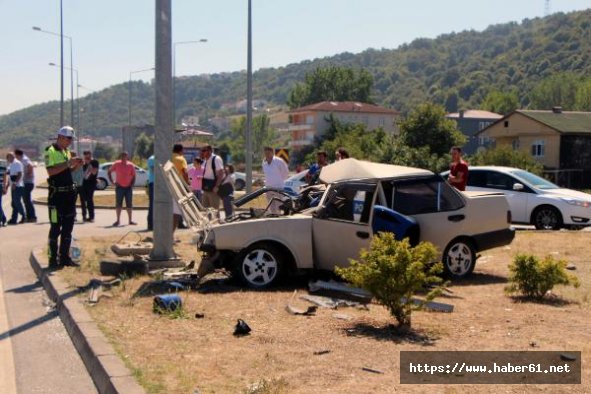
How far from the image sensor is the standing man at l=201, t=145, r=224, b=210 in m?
14.8

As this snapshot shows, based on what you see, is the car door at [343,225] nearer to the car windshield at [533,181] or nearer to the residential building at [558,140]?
the car windshield at [533,181]

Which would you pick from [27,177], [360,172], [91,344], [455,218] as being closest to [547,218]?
[455,218]

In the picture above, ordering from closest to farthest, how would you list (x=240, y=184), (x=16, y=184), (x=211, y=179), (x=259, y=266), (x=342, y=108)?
1. (x=259, y=266)
2. (x=211, y=179)
3. (x=16, y=184)
4. (x=240, y=184)
5. (x=342, y=108)

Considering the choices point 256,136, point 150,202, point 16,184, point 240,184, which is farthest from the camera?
point 256,136

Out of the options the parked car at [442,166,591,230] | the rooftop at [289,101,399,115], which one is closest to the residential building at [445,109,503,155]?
the rooftop at [289,101,399,115]

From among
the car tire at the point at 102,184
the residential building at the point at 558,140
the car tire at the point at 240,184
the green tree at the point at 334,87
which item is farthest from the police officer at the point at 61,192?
the green tree at the point at 334,87

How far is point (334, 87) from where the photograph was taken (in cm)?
13788

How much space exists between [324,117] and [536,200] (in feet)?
330

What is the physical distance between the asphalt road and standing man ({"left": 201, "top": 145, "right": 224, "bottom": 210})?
3512 mm

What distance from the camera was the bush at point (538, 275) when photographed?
8562 mm

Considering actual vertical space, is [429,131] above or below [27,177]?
above

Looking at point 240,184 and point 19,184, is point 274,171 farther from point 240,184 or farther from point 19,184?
point 240,184

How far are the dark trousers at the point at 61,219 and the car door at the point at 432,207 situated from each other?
456 centimetres

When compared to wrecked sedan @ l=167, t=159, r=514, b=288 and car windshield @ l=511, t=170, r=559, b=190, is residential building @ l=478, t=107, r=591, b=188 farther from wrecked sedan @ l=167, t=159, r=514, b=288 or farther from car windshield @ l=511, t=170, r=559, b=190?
wrecked sedan @ l=167, t=159, r=514, b=288
